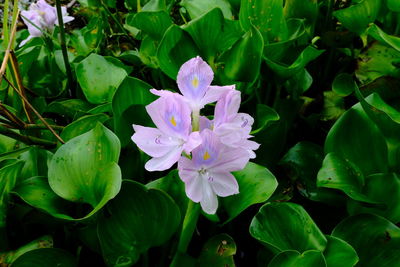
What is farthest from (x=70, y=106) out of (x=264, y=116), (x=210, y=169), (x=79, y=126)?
(x=210, y=169)

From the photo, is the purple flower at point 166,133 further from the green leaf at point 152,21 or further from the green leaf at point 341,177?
the green leaf at point 152,21

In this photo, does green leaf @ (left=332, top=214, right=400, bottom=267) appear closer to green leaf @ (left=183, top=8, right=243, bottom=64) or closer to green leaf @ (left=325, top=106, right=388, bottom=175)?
green leaf @ (left=325, top=106, right=388, bottom=175)

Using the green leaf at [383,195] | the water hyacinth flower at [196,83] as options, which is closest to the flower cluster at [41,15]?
the water hyacinth flower at [196,83]

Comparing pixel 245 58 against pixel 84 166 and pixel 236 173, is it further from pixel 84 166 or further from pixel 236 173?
pixel 84 166

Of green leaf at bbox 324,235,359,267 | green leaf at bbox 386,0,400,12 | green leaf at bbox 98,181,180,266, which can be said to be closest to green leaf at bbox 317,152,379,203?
green leaf at bbox 324,235,359,267

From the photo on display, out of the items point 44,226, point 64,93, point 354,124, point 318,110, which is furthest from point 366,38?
point 44,226

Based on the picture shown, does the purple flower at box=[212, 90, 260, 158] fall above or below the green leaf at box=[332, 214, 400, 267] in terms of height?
above

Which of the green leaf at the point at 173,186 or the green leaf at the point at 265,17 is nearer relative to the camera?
the green leaf at the point at 173,186
